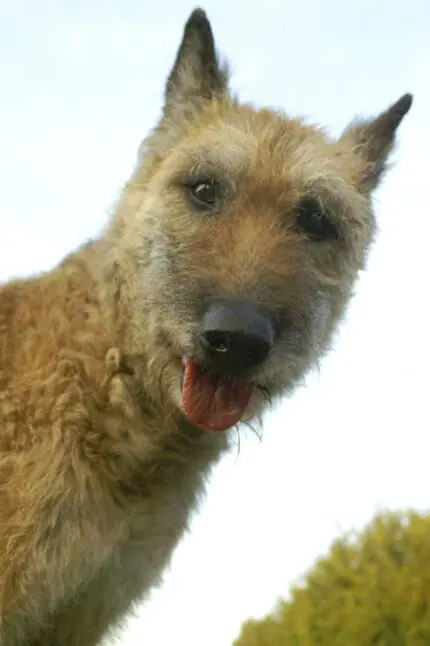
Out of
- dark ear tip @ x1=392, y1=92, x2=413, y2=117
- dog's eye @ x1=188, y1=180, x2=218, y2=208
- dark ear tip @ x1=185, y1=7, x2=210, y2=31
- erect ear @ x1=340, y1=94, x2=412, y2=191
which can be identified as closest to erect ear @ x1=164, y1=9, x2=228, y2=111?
dark ear tip @ x1=185, y1=7, x2=210, y2=31

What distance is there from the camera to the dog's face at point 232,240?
3.55 m

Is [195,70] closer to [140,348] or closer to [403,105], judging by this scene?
[403,105]

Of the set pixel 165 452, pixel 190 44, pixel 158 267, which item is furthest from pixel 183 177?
pixel 165 452

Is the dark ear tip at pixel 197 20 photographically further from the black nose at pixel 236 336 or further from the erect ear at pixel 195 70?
the black nose at pixel 236 336

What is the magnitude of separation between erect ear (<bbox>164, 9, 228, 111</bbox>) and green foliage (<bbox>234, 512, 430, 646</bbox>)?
2.78m

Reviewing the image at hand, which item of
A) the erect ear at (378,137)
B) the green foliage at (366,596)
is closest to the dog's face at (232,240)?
the erect ear at (378,137)

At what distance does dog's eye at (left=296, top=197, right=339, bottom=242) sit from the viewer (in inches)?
163

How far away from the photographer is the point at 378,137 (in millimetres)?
5086

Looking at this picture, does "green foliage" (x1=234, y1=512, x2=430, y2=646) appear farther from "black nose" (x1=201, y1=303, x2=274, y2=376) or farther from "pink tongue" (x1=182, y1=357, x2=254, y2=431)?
"pink tongue" (x1=182, y1=357, x2=254, y2=431)

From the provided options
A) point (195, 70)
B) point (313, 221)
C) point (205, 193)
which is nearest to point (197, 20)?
point (195, 70)

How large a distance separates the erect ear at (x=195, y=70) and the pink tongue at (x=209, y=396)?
1.75 meters

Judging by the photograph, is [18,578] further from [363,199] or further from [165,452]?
[363,199]

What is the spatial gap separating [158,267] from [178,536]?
1.43m

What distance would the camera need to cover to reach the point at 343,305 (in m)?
4.45
